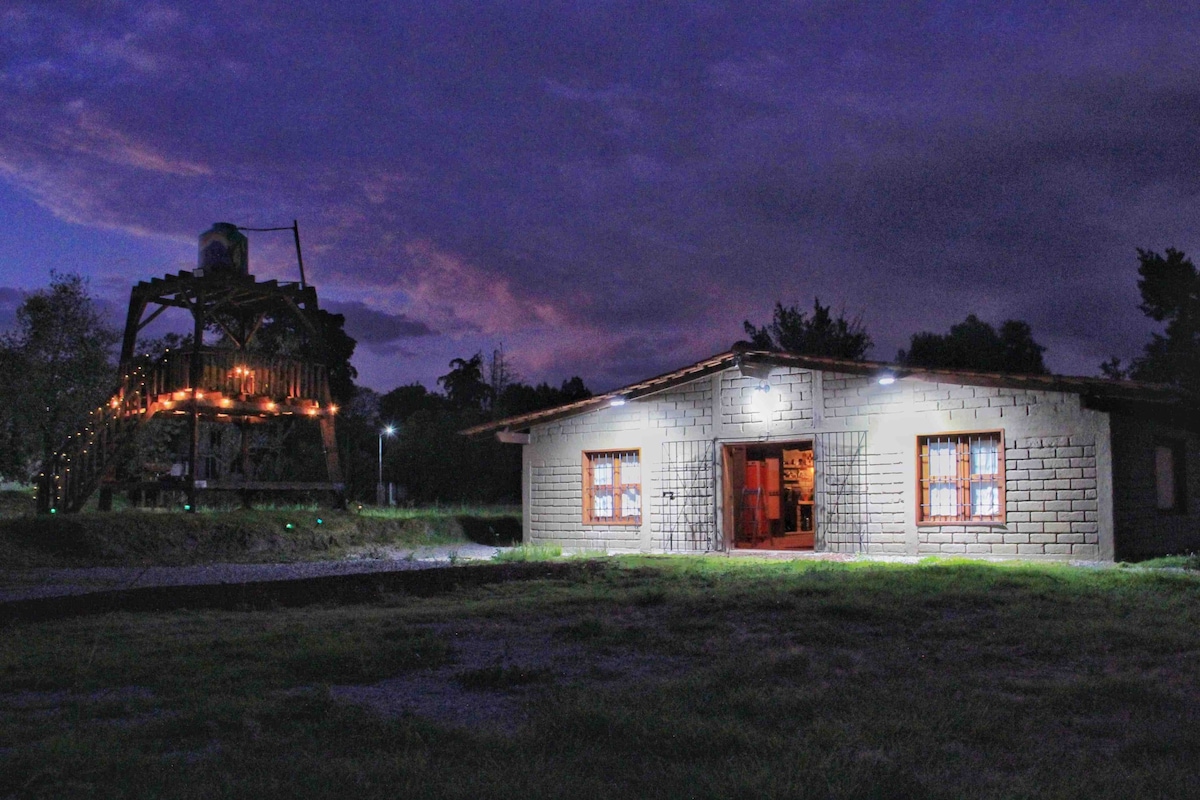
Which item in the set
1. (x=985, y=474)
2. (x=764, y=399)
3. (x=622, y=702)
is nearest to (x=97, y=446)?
(x=764, y=399)

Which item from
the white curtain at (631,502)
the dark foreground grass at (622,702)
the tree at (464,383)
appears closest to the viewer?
the dark foreground grass at (622,702)

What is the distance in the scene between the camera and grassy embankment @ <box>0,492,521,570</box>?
15711 mm

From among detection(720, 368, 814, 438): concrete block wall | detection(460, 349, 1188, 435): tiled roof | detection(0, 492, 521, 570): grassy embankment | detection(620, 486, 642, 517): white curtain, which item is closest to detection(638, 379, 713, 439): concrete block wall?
detection(460, 349, 1188, 435): tiled roof

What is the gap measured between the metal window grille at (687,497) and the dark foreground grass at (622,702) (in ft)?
29.8

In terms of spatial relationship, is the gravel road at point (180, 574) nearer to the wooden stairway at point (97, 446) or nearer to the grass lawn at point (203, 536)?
the grass lawn at point (203, 536)

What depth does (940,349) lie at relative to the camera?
4178 centimetres

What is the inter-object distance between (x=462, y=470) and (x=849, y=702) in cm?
3325

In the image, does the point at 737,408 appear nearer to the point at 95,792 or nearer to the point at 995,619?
the point at 995,619

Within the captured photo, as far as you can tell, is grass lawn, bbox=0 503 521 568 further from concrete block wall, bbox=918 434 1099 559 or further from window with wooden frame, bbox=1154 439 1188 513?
window with wooden frame, bbox=1154 439 1188 513

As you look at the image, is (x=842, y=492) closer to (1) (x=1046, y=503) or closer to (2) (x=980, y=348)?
(1) (x=1046, y=503)

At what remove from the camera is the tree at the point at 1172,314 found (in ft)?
131

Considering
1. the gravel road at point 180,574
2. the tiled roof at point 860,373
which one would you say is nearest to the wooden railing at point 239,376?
the tiled roof at point 860,373

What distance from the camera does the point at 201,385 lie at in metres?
20.1

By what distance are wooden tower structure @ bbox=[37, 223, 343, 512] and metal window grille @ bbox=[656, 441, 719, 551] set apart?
7172 millimetres
